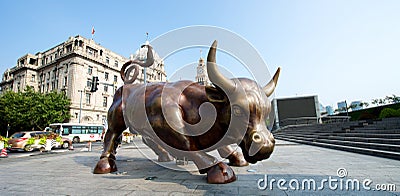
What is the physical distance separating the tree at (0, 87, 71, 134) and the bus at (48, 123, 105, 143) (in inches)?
321

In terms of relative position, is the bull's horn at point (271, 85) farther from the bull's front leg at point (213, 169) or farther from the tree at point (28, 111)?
the tree at point (28, 111)

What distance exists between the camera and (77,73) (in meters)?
37.5

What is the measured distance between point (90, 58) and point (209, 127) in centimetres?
4363

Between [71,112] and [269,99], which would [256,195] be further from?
[71,112]

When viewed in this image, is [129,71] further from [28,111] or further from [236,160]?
[28,111]

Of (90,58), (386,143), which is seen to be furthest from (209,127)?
(90,58)

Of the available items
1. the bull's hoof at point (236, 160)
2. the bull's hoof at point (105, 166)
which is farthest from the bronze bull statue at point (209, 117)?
the bull's hoof at point (236, 160)

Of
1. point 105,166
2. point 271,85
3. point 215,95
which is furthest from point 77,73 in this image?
point 271,85

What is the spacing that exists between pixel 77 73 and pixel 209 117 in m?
41.4

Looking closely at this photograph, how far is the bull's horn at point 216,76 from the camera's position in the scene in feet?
9.19

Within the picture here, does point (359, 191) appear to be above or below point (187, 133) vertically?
below

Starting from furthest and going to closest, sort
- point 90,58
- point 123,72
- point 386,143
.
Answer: point 90,58
point 386,143
point 123,72

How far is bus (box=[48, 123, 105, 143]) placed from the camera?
23375mm

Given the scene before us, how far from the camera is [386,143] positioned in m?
7.47
